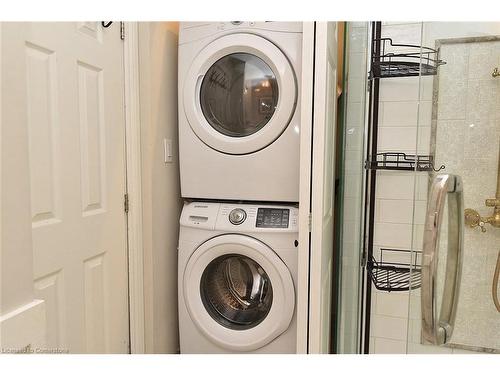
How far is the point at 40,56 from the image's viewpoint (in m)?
1.18

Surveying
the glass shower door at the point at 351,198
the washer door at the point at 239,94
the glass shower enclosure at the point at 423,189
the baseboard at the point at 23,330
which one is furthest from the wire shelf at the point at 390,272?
the baseboard at the point at 23,330

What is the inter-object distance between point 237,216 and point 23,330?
1078 mm

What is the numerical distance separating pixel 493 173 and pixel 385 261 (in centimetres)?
80

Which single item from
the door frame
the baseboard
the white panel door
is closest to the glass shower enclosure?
the white panel door

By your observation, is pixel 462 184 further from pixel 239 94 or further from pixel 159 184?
pixel 159 184

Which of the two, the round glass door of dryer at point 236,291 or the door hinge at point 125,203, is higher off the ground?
the door hinge at point 125,203

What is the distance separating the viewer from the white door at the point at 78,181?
1.19 m

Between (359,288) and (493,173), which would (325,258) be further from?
(493,173)

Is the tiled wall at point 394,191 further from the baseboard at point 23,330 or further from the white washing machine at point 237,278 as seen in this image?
the baseboard at point 23,330

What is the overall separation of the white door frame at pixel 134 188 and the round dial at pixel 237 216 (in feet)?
1.38

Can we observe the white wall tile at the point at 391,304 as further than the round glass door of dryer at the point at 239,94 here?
Yes

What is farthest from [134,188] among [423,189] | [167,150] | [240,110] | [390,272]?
[390,272]
